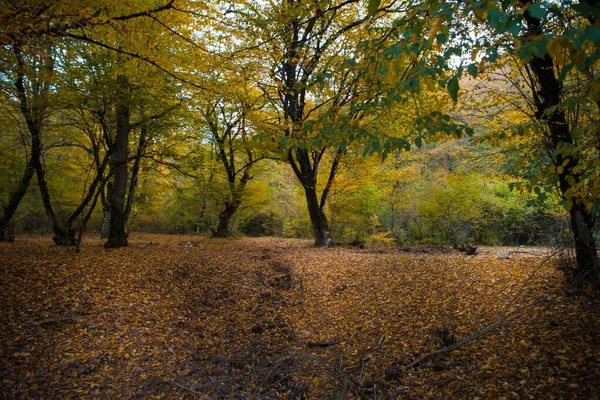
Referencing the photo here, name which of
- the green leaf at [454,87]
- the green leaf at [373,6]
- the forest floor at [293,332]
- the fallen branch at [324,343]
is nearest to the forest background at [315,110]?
the green leaf at [454,87]

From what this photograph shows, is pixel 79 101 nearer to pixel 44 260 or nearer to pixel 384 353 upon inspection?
pixel 44 260

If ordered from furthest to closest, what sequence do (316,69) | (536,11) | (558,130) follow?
(316,69) < (558,130) < (536,11)

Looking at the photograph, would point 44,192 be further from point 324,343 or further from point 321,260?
point 324,343

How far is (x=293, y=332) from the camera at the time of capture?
4.61 metres

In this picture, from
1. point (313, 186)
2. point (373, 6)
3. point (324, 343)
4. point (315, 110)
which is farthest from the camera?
point (313, 186)

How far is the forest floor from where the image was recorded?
114 inches

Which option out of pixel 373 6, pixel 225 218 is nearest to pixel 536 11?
pixel 373 6

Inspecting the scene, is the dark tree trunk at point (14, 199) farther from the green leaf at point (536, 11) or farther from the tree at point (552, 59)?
the green leaf at point (536, 11)

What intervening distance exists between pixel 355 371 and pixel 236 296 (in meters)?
3.01

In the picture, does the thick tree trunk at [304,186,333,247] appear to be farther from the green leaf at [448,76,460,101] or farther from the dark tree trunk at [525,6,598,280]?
the green leaf at [448,76,460,101]

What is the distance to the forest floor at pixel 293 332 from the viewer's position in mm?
2904

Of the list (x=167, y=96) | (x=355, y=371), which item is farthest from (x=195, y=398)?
(x=167, y=96)

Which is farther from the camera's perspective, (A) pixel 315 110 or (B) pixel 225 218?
(B) pixel 225 218

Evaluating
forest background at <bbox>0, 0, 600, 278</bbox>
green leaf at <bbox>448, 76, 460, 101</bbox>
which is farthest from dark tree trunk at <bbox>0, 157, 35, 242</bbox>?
green leaf at <bbox>448, 76, 460, 101</bbox>
